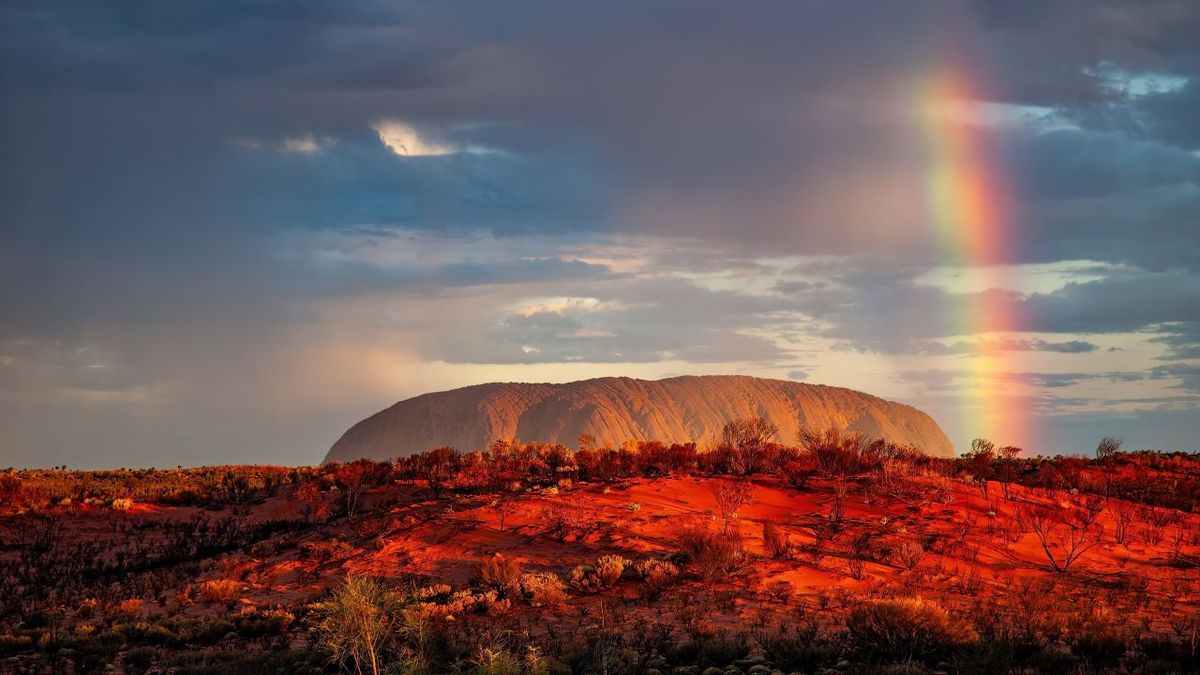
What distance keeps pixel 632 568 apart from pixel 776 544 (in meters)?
3.83

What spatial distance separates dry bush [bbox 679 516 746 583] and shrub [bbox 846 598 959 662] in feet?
19.2

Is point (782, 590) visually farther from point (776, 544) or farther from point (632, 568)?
point (632, 568)

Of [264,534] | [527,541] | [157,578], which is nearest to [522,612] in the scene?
[527,541]

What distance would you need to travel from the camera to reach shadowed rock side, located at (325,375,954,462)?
9656cm

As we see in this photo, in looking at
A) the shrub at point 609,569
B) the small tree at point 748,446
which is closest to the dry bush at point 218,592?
the shrub at point 609,569

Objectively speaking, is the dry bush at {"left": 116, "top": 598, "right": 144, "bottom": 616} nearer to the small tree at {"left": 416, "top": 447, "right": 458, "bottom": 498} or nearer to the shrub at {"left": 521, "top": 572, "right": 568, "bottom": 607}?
the shrub at {"left": 521, "top": 572, "right": 568, "bottom": 607}

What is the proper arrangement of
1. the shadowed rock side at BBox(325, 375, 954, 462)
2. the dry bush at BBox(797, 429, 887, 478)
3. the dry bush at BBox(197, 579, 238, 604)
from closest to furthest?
the dry bush at BBox(197, 579, 238, 604), the dry bush at BBox(797, 429, 887, 478), the shadowed rock side at BBox(325, 375, 954, 462)

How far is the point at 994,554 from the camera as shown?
22750 mm

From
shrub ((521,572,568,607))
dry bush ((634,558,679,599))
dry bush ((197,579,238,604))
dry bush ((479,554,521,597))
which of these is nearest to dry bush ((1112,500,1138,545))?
dry bush ((634,558,679,599))

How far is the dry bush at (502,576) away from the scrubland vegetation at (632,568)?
8 cm

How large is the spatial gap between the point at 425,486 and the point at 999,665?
25898 millimetres

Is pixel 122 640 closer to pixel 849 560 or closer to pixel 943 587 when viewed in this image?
pixel 849 560

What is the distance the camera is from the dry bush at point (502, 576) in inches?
762

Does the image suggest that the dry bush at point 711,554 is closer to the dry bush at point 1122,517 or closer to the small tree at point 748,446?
the dry bush at point 1122,517
